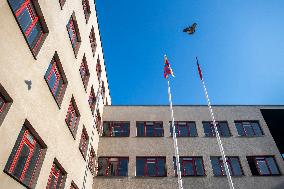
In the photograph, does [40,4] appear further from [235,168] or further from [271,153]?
[271,153]

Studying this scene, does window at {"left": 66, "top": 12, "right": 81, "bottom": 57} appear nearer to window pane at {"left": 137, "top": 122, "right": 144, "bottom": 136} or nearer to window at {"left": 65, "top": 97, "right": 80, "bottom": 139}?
window at {"left": 65, "top": 97, "right": 80, "bottom": 139}

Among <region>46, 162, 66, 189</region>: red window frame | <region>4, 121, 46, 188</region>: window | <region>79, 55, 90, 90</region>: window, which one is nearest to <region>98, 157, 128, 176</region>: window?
<region>79, 55, 90, 90</region>: window

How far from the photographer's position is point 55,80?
15.4 m

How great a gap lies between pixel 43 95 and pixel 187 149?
16.2m

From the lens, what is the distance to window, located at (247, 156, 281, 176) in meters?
24.1

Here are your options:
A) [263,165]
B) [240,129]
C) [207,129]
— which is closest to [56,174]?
[207,129]

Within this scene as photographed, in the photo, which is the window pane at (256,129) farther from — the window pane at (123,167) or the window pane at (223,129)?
the window pane at (123,167)

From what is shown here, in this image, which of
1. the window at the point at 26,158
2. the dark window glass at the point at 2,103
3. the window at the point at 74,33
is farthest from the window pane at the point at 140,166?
the dark window glass at the point at 2,103

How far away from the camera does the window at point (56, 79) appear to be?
→ 14526 mm

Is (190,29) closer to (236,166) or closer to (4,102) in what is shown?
(236,166)

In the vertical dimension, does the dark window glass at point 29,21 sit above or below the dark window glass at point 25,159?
above

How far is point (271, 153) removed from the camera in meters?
25.2

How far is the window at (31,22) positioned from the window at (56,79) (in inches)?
66.7

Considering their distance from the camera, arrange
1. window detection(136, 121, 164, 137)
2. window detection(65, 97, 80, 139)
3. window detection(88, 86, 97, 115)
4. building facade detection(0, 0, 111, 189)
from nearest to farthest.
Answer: building facade detection(0, 0, 111, 189) → window detection(65, 97, 80, 139) → window detection(88, 86, 97, 115) → window detection(136, 121, 164, 137)
